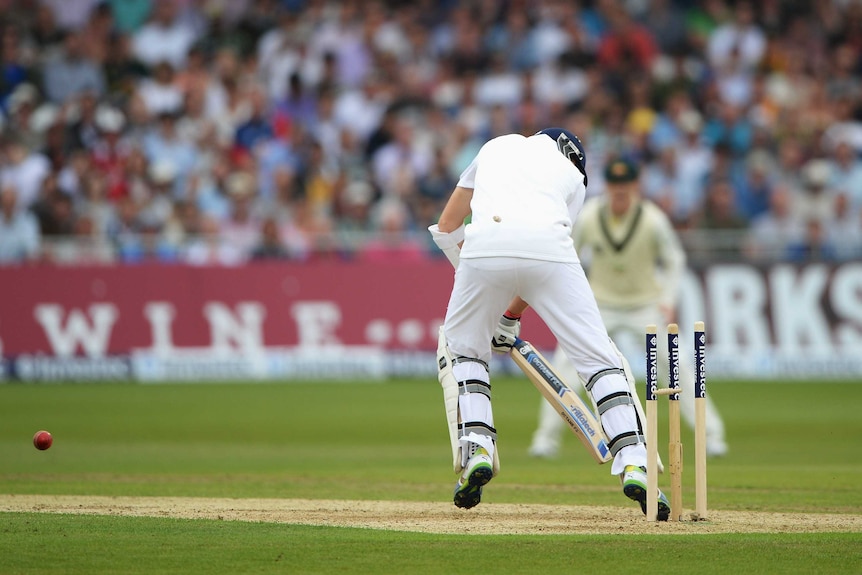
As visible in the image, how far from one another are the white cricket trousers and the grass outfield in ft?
2.02

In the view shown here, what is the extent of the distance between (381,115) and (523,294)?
14.4 metres

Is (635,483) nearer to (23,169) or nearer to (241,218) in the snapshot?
(241,218)

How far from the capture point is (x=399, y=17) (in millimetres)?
23562

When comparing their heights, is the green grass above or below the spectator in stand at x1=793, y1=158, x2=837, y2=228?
below

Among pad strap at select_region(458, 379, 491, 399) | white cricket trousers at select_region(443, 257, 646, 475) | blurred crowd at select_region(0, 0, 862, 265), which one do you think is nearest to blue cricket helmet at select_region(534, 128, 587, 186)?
white cricket trousers at select_region(443, 257, 646, 475)

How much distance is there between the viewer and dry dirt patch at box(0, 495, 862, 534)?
7.68 metres

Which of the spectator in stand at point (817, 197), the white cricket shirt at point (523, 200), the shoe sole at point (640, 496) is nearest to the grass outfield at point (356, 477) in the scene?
the shoe sole at point (640, 496)

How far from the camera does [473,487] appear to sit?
783 centimetres

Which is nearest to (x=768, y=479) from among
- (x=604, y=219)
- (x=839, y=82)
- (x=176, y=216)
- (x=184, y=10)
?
(x=604, y=219)

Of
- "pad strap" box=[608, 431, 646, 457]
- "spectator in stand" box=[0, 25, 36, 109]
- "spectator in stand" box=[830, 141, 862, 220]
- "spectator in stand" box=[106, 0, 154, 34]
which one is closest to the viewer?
"pad strap" box=[608, 431, 646, 457]

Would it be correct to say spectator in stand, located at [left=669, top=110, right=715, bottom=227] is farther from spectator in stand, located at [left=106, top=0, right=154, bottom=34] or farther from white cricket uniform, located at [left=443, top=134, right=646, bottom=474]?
white cricket uniform, located at [left=443, top=134, right=646, bottom=474]

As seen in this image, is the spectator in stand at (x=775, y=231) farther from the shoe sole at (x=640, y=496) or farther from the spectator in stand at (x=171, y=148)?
the shoe sole at (x=640, y=496)

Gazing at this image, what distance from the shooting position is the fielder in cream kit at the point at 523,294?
7684mm

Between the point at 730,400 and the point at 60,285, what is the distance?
888cm
